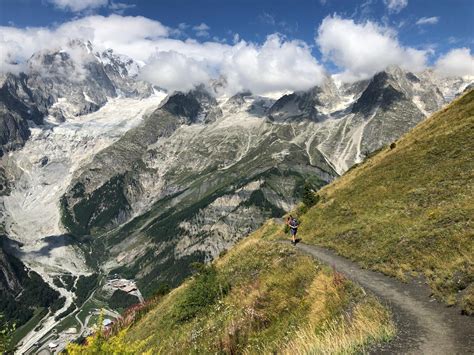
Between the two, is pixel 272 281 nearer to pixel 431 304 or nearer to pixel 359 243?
pixel 431 304

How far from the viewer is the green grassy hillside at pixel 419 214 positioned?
22938 mm

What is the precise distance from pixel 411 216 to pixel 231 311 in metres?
19.3

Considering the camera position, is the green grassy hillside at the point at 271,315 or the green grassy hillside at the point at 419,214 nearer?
the green grassy hillside at the point at 271,315

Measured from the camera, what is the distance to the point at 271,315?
69.4 feet

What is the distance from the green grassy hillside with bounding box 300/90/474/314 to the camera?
22.9 m

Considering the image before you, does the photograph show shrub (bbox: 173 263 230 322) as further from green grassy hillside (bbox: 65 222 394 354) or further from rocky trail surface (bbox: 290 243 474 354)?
rocky trail surface (bbox: 290 243 474 354)

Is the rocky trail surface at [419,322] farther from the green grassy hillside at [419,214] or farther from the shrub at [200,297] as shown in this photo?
the shrub at [200,297]

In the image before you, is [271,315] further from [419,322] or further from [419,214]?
[419,214]

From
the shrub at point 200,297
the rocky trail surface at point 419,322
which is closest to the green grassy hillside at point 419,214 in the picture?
the rocky trail surface at point 419,322

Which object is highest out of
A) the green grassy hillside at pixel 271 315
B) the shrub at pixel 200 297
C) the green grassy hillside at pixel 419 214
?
the shrub at pixel 200 297

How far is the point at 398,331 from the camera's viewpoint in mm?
14977

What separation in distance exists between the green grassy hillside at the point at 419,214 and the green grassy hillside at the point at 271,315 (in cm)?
450

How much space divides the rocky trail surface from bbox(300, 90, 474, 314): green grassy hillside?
76 centimetres

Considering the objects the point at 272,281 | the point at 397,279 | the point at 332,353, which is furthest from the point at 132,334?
the point at 332,353
